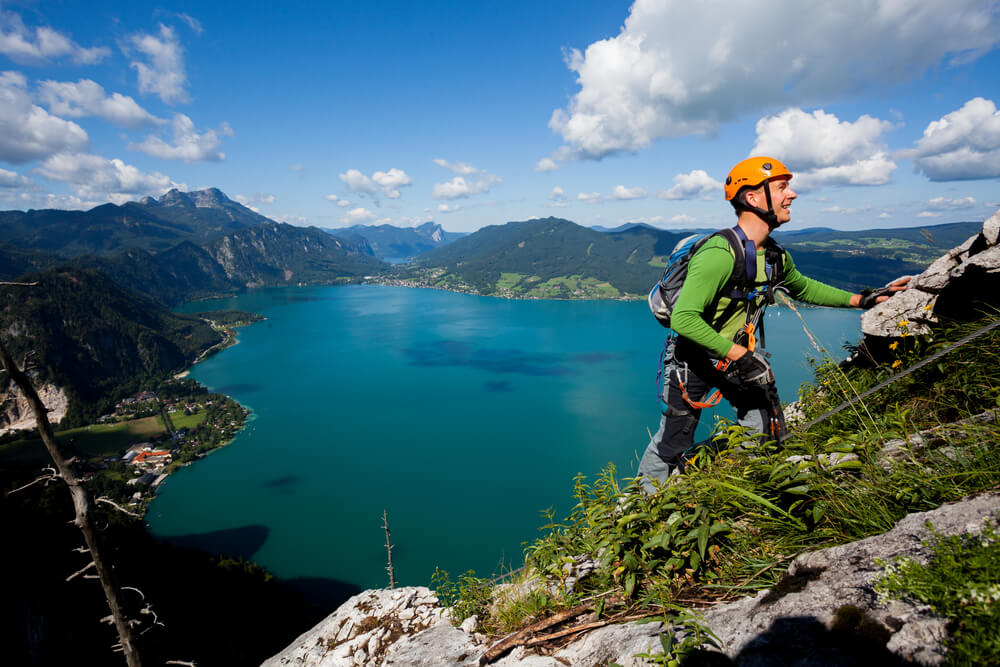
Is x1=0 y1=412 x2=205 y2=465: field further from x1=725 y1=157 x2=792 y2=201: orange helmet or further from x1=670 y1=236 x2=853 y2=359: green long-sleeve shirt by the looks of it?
x1=725 y1=157 x2=792 y2=201: orange helmet

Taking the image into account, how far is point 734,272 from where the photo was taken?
2.72 meters

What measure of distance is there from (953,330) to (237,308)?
21645 centimetres

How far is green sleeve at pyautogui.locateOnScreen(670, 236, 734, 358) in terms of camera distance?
257cm

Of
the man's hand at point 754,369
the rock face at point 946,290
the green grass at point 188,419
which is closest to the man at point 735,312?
the man's hand at point 754,369

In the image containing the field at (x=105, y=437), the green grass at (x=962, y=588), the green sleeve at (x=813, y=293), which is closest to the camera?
the green grass at (x=962, y=588)

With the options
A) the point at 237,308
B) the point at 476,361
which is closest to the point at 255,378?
the point at 476,361

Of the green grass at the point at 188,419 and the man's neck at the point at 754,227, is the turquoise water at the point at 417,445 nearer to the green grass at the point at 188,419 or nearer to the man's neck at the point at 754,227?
the green grass at the point at 188,419

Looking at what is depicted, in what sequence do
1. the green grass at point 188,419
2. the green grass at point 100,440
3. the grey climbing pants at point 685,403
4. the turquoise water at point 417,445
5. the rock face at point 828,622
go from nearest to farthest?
the rock face at point 828,622
the grey climbing pants at point 685,403
the turquoise water at point 417,445
the green grass at point 100,440
the green grass at point 188,419

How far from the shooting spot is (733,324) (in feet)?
9.55

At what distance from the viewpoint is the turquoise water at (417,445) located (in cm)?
4019

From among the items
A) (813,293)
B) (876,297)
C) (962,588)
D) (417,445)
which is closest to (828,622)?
(962,588)

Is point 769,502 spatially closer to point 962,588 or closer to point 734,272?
point 962,588

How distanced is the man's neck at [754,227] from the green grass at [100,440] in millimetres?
86321

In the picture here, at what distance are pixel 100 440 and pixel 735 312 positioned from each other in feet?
324
